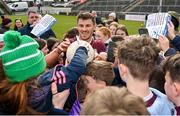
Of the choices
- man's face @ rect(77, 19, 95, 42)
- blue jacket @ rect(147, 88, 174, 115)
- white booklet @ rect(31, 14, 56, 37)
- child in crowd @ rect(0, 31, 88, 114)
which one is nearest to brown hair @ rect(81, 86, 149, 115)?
child in crowd @ rect(0, 31, 88, 114)

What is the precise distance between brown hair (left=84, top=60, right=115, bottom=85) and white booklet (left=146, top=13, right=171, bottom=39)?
102 centimetres

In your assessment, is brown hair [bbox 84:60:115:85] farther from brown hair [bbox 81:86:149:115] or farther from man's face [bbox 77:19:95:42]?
man's face [bbox 77:19:95:42]

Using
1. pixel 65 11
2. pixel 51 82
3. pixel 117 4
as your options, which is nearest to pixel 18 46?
pixel 51 82

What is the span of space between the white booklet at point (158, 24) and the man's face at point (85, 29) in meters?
1.12

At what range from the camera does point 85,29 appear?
595 centimetres

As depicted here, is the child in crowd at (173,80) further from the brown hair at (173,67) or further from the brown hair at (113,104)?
the brown hair at (113,104)

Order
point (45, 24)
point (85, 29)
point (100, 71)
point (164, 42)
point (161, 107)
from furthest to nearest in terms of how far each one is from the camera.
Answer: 1. point (45, 24)
2. point (85, 29)
3. point (164, 42)
4. point (100, 71)
5. point (161, 107)

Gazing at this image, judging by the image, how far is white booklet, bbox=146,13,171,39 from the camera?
15.9 feet

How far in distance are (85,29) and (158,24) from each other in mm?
1317

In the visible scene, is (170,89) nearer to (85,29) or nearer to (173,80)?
(173,80)

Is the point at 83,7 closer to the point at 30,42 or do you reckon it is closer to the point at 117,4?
the point at 117,4

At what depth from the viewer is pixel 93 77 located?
409cm

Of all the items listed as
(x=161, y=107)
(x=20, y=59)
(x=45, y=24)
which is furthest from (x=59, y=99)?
(x=45, y=24)

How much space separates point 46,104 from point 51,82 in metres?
0.36
